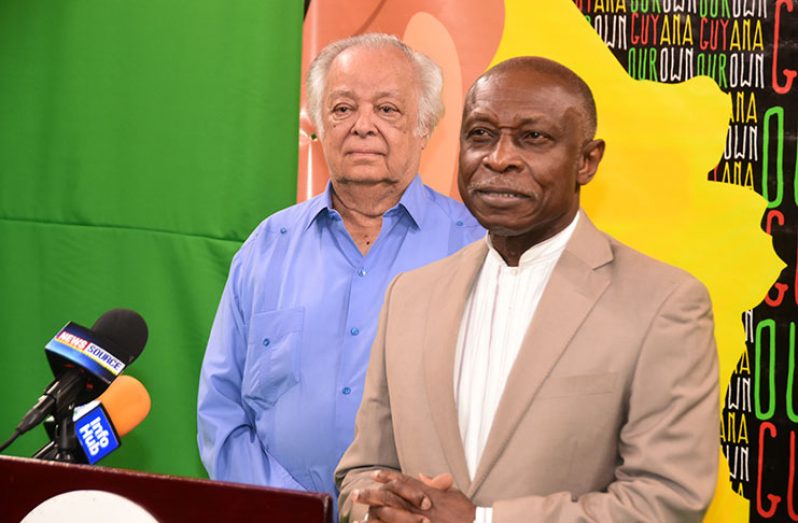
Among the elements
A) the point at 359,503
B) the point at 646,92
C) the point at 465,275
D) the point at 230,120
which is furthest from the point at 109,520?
the point at 230,120

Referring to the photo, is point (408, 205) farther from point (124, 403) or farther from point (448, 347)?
point (124, 403)

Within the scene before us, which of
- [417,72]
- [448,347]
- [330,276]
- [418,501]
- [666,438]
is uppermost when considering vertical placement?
[417,72]

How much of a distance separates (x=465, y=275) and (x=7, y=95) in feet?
8.62

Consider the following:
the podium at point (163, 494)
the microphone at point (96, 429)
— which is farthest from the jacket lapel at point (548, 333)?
the microphone at point (96, 429)

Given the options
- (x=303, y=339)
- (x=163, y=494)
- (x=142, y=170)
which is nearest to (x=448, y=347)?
(x=163, y=494)

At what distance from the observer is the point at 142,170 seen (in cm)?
341

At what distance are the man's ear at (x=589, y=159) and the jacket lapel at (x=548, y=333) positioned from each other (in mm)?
104

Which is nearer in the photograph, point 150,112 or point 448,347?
point 448,347

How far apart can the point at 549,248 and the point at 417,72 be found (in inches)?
35.6

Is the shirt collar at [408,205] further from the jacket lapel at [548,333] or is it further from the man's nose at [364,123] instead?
the jacket lapel at [548,333]

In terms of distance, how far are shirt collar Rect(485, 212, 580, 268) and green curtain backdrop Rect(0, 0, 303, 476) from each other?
1677 millimetres

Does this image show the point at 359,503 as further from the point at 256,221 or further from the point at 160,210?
the point at 160,210

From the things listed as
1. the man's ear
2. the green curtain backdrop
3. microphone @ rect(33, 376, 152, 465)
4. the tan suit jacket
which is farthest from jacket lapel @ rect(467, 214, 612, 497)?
the green curtain backdrop

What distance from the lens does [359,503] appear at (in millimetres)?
1508
